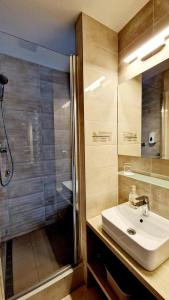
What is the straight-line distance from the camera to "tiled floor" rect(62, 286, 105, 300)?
1.24 m

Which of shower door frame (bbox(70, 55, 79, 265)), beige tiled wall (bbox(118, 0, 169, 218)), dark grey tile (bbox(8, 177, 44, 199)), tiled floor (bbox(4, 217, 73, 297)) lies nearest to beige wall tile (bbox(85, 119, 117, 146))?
shower door frame (bbox(70, 55, 79, 265))

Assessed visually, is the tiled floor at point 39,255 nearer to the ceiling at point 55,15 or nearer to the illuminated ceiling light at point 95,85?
the illuminated ceiling light at point 95,85

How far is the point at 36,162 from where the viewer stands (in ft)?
6.58

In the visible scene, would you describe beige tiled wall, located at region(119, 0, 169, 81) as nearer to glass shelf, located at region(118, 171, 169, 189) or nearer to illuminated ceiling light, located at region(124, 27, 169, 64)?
illuminated ceiling light, located at region(124, 27, 169, 64)

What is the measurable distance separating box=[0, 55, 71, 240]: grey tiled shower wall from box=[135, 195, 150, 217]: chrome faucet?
89cm

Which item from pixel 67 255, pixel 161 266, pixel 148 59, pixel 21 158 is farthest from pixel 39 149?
pixel 161 266

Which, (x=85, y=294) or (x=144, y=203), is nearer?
(x=144, y=203)

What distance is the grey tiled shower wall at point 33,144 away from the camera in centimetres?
180

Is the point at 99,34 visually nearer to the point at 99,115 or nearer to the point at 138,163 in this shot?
the point at 99,115

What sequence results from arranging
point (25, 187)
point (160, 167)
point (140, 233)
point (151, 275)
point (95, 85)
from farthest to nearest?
point (25, 187) → point (95, 85) → point (160, 167) → point (140, 233) → point (151, 275)

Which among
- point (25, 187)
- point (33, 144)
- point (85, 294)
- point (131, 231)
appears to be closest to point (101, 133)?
point (131, 231)

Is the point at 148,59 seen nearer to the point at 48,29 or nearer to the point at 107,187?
the point at 48,29

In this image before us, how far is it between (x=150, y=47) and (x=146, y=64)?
0.11 meters

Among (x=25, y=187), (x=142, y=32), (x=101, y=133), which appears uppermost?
(x=142, y=32)
